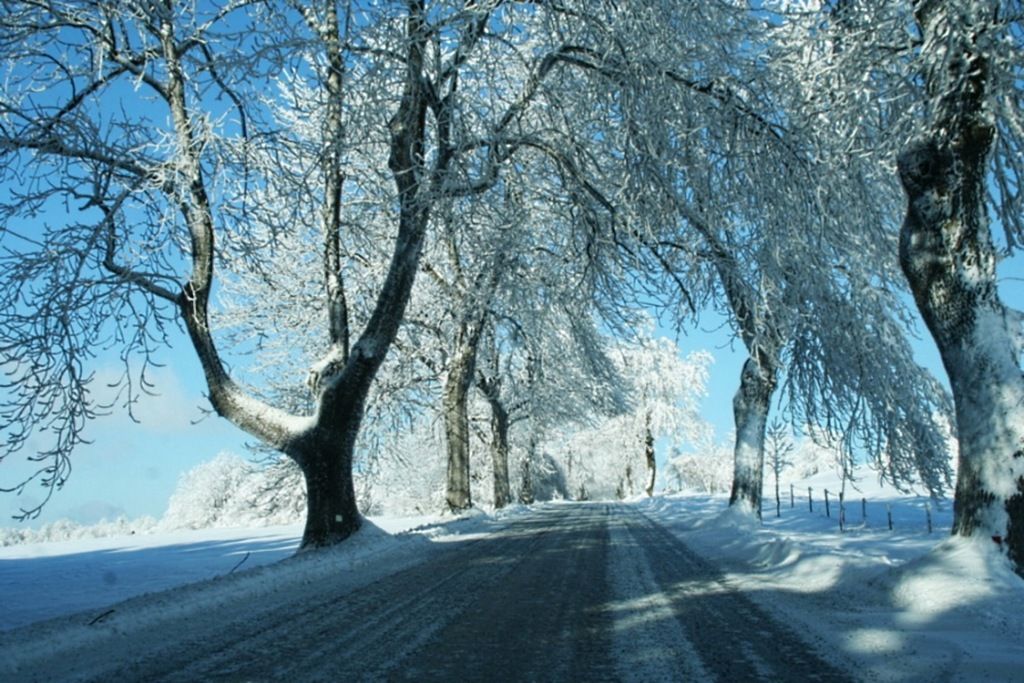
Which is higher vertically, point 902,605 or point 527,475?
point 902,605

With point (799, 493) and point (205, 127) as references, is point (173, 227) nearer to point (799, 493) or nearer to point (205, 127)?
point (205, 127)

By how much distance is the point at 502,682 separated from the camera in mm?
3205

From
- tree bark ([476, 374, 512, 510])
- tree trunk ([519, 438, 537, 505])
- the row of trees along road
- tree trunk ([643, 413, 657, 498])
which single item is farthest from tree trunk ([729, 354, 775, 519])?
tree trunk ([643, 413, 657, 498])

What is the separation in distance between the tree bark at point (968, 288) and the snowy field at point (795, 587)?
0.51 m

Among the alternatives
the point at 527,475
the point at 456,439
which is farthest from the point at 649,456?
the point at 456,439

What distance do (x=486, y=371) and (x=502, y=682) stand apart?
20896 millimetres

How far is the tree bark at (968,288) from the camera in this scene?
5.71 m

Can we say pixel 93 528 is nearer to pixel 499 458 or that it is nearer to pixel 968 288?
pixel 499 458

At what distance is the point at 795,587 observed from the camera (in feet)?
20.2

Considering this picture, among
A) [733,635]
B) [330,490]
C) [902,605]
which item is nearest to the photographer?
[733,635]

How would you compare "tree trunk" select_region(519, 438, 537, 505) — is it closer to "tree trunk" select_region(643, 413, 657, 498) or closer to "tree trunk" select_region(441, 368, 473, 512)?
"tree trunk" select_region(643, 413, 657, 498)

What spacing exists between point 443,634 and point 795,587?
3.46 meters

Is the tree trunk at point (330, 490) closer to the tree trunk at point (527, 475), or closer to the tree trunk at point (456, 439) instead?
the tree trunk at point (456, 439)

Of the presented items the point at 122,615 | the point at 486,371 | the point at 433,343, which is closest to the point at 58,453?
the point at 122,615
